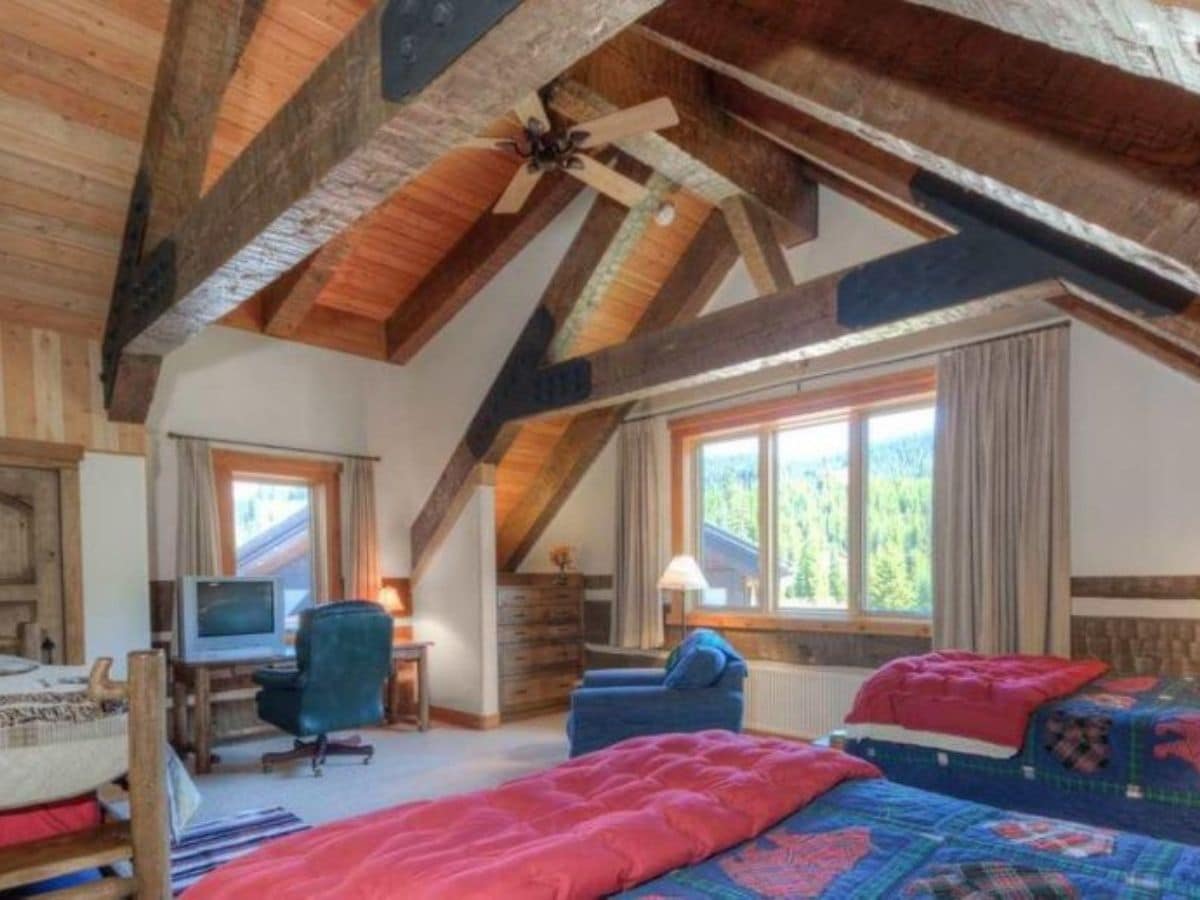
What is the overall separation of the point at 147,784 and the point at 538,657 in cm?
418

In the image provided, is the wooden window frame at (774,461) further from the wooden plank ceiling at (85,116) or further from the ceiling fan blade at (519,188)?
the wooden plank ceiling at (85,116)

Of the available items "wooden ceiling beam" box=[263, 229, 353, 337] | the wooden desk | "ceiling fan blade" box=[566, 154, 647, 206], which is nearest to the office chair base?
the wooden desk

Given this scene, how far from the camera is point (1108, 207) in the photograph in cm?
185

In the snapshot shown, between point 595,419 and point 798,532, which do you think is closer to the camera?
point 798,532

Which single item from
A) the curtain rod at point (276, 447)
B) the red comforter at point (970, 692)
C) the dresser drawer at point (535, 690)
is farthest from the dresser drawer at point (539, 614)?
the red comforter at point (970, 692)

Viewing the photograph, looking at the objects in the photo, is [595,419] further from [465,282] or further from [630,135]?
[630,135]

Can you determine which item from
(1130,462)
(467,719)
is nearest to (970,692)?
(1130,462)

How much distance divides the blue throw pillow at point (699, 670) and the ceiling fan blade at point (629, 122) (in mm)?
2645

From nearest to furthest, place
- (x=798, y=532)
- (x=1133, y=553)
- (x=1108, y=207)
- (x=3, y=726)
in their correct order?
(x=1108, y=207) < (x=3, y=726) < (x=1133, y=553) < (x=798, y=532)

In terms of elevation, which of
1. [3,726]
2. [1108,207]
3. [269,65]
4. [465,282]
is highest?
[269,65]

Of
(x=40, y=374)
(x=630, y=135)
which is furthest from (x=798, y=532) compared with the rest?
(x=40, y=374)

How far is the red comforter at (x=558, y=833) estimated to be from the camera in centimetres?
136

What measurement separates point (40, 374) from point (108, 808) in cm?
275

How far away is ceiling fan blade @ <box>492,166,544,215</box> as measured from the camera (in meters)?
3.89
